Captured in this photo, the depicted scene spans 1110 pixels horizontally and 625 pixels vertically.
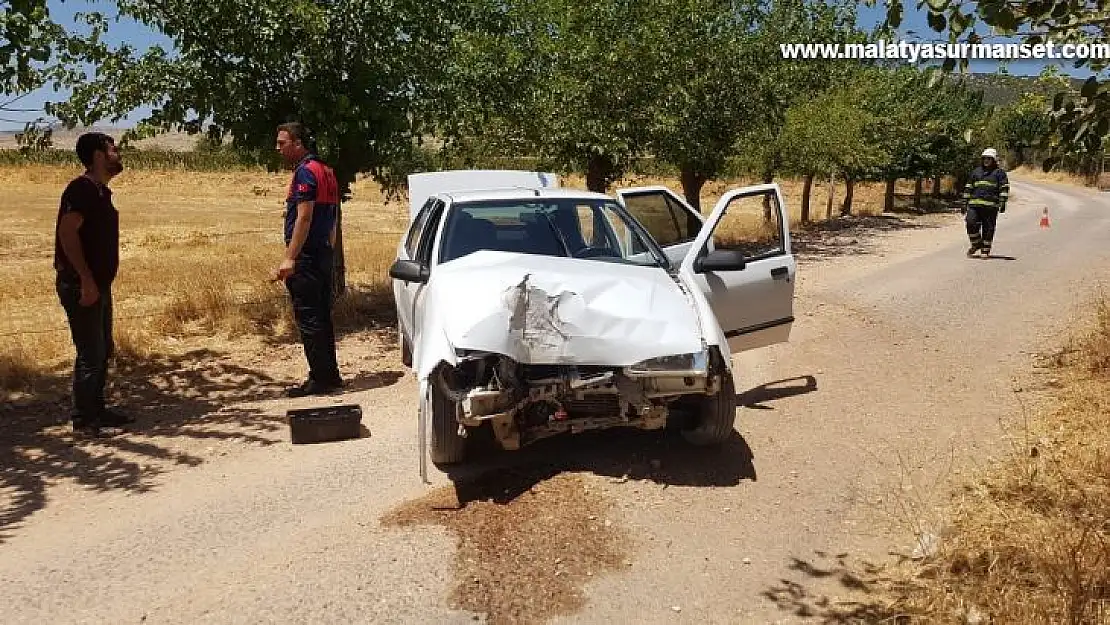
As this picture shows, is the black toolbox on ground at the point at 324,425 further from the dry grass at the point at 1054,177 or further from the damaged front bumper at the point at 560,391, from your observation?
the dry grass at the point at 1054,177

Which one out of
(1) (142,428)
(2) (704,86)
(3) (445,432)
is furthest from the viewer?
(2) (704,86)

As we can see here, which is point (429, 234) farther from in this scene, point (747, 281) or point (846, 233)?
point (846, 233)

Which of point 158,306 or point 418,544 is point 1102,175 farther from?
point 418,544

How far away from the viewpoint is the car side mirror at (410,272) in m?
5.82

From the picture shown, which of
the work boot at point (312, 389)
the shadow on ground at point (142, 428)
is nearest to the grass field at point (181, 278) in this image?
the shadow on ground at point (142, 428)

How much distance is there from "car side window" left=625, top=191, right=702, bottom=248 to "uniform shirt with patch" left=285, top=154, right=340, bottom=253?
2.50 m

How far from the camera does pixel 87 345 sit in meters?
6.34

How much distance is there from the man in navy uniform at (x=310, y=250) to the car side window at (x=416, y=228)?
647 mm

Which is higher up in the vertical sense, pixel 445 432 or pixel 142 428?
pixel 445 432

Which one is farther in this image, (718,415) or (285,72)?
(285,72)

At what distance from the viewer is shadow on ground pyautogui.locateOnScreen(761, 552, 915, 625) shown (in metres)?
3.72

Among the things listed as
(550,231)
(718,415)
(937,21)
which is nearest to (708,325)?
(718,415)

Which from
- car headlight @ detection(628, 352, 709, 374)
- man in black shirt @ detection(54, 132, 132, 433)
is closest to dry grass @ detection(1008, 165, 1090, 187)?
car headlight @ detection(628, 352, 709, 374)

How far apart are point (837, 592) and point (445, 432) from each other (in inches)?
91.7
